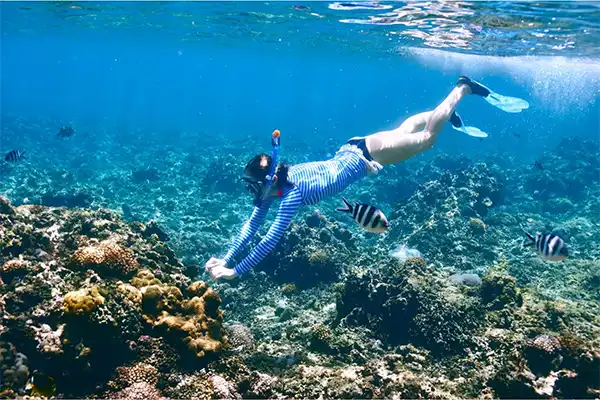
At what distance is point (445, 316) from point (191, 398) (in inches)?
186

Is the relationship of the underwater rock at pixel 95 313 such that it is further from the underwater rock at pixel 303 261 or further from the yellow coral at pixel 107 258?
the underwater rock at pixel 303 261

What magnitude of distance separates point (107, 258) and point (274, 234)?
297cm

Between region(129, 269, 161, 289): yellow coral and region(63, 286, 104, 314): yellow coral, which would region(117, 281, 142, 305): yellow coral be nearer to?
region(129, 269, 161, 289): yellow coral

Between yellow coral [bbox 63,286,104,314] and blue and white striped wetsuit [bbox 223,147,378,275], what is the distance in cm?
184

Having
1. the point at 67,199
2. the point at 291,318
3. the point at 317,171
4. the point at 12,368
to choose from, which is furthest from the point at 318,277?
the point at 67,199

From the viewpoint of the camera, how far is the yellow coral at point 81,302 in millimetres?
5098

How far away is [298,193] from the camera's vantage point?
632 cm

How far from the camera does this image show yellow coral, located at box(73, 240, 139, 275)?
6.40m

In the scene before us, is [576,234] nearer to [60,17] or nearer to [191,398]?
[191,398]

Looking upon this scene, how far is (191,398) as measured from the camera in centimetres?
513

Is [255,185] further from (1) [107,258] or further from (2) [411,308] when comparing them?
(2) [411,308]

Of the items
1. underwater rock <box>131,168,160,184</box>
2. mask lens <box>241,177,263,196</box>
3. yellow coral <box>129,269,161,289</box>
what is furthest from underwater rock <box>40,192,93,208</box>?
mask lens <box>241,177,263,196</box>

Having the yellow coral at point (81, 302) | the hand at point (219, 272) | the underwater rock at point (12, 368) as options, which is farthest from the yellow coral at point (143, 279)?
the underwater rock at point (12, 368)

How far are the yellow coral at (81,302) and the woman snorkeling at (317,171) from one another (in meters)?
1.54
